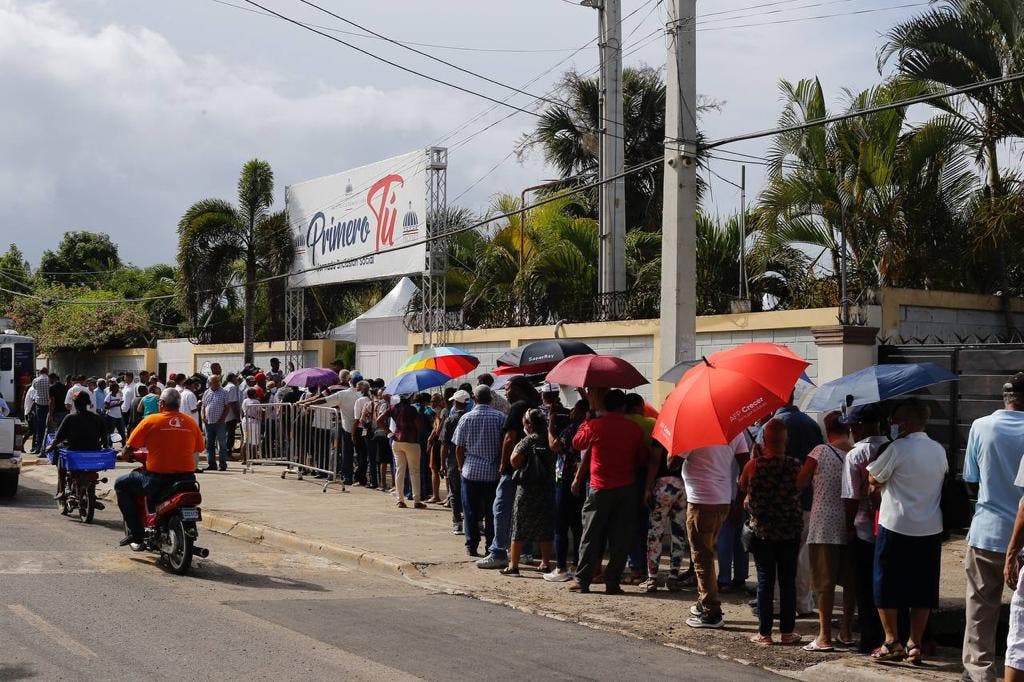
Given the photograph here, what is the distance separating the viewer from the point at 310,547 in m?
12.5

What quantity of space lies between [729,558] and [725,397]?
281cm

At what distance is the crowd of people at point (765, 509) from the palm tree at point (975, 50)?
5.96 meters

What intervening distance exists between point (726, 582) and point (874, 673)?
9.75 feet

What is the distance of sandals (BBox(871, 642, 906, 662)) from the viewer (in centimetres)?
768

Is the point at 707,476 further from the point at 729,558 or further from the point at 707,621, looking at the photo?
the point at 729,558

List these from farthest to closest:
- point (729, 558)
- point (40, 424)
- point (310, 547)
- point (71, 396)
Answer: point (40, 424)
point (71, 396)
point (310, 547)
point (729, 558)

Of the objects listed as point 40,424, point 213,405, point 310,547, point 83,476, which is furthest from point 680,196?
point 40,424

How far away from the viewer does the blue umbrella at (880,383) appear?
8.45 m

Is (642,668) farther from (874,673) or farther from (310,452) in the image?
(310,452)

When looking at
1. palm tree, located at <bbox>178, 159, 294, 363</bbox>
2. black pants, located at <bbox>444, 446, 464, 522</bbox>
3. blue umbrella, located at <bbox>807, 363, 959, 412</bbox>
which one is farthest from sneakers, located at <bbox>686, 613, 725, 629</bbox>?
palm tree, located at <bbox>178, 159, 294, 363</bbox>

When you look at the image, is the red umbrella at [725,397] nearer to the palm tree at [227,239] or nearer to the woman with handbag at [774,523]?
the woman with handbag at [774,523]

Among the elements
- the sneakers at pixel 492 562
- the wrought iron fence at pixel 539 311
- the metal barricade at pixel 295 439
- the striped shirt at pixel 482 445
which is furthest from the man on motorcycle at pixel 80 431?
the wrought iron fence at pixel 539 311

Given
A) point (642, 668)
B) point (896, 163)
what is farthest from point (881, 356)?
point (642, 668)

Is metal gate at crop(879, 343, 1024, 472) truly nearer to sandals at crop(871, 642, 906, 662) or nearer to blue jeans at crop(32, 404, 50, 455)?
sandals at crop(871, 642, 906, 662)
